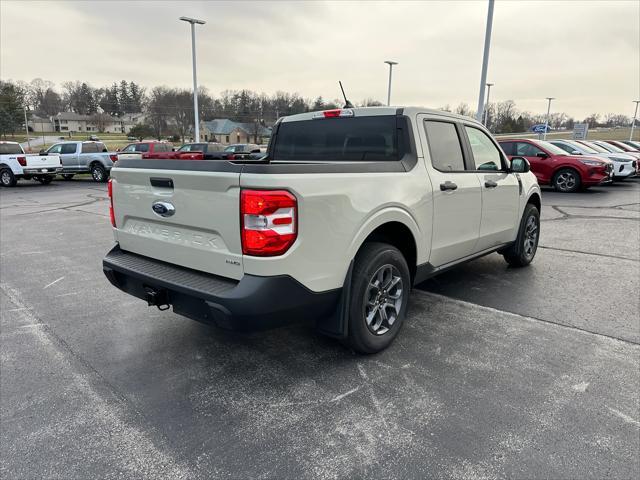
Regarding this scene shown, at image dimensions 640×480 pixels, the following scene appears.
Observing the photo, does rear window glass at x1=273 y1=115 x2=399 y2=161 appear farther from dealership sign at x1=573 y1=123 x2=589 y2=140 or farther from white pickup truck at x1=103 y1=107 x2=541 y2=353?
dealership sign at x1=573 y1=123 x2=589 y2=140

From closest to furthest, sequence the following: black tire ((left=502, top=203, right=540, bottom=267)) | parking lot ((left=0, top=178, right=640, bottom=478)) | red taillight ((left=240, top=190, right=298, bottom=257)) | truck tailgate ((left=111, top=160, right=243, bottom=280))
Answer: parking lot ((left=0, top=178, right=640, bottom=478)), red taillight ((left=240, top=190, right=298, bottom=257)), truck tailgate ((left=111, top=160, right=243, bottom=280)), black tire ((left=502, top=203, right=540, bottom=267))

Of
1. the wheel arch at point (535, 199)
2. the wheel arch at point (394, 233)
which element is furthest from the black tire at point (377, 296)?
the wheel arch at point (535, 199)

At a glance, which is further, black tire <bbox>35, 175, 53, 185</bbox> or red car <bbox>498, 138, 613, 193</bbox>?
black tire <bbox>35, 175, 53, 185</bbox>

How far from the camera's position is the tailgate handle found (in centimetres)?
299

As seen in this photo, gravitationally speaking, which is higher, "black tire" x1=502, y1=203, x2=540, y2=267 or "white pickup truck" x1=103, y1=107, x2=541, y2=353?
"white pickup truck" x1=103, y1=107, x2=541, y2=353

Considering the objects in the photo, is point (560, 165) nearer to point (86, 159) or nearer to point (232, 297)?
point (232, 297)

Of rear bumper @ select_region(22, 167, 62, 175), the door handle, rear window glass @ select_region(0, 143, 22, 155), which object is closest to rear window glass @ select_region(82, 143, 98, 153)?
rear bumper @ select_region(22, 167, 62, 175)

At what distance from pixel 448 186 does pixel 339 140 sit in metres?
1.09

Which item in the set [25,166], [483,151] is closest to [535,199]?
[483,151]

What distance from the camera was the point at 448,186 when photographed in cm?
386

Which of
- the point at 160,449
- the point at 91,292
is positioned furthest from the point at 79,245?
the point at 160,449

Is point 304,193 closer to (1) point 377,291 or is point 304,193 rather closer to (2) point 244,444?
(1) point 377,291

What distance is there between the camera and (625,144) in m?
21.6

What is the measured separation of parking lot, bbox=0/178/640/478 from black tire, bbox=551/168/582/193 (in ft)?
32.8
